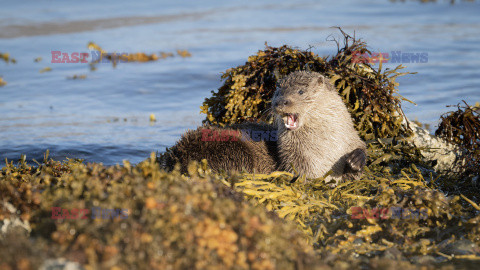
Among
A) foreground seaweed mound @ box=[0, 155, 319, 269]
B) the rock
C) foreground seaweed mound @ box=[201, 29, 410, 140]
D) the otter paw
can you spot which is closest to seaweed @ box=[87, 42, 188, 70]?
foreground seaweed mound @ box=[201, 29, 410, 140]

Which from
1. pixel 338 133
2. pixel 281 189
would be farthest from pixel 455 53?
pixel 281 189

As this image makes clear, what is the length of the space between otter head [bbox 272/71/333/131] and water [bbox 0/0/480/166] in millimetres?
2676

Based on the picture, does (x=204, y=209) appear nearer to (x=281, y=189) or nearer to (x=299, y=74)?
(x=281, y=189)

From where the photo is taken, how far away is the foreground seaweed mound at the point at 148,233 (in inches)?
98.2

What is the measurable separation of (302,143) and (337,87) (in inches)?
35.0

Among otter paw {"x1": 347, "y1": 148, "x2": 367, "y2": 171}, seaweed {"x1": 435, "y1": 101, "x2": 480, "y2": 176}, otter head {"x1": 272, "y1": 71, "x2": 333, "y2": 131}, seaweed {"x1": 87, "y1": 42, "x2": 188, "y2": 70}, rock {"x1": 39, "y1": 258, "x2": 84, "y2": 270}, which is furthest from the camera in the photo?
seaweed {"x1": 87, "y1": 42, "x2": 188, "y2": 70}

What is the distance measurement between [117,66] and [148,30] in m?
4.41

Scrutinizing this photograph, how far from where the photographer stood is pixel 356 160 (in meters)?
4.62

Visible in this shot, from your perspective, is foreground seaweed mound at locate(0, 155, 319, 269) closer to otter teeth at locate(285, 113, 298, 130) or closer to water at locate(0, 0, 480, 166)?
otter teeth at locate(285, 113, 298, 130)

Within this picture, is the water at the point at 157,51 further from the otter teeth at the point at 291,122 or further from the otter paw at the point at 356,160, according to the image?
the otter paw at the point at 356,160

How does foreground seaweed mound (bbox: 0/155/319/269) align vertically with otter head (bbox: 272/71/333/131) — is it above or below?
below

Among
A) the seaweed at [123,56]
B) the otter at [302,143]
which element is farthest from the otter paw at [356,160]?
the seaweed at [123,56]

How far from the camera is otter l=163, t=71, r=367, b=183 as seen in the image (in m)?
4.63

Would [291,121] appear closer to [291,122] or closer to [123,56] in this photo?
[291,122]
